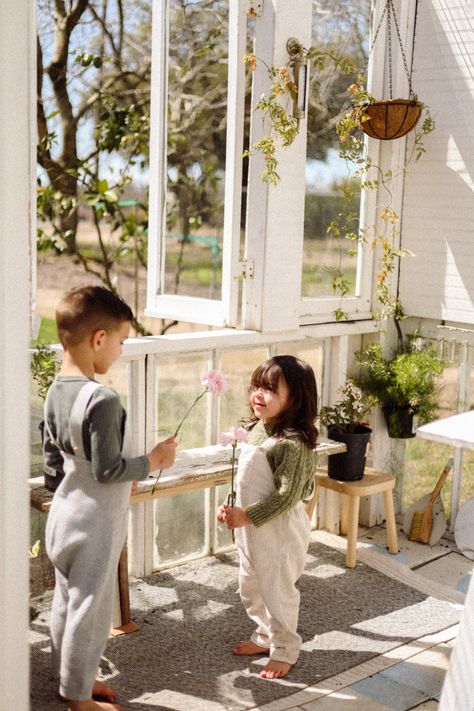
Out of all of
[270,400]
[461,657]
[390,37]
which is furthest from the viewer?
[390,37]

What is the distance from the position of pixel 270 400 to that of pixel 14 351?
1.61m

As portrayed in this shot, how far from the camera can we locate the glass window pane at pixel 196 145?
3.79 metres

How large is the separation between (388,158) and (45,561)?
2.40 m

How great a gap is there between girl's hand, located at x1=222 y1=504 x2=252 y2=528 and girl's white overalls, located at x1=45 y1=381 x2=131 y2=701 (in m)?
0.43

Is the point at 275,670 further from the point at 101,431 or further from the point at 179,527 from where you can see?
the point at 101,431

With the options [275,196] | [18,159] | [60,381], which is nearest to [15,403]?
[18,159]

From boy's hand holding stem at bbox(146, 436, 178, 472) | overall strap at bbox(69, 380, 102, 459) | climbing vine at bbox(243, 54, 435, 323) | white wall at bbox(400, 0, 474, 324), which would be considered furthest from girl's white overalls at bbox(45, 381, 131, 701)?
white wall at bbox(400, 0, 474, 324)

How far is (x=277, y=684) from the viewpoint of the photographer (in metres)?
2.76

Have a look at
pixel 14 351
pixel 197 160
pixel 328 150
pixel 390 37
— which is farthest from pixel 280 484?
pixel 390 37

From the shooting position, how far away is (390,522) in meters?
3.84

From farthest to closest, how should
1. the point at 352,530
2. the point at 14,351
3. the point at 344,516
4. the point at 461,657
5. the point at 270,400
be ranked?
the point at 344,516
the point at 352,530
the point at 270,400
the point at 461,657
the point at 14,351

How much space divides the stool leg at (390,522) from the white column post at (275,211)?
2.86 ft

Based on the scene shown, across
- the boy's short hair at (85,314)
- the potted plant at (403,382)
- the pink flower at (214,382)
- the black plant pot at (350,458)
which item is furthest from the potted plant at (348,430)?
the boy's short hair at (85,314)

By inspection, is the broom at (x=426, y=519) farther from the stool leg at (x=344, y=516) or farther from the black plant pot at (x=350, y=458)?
the black plant pot at (x=350, y=458)
